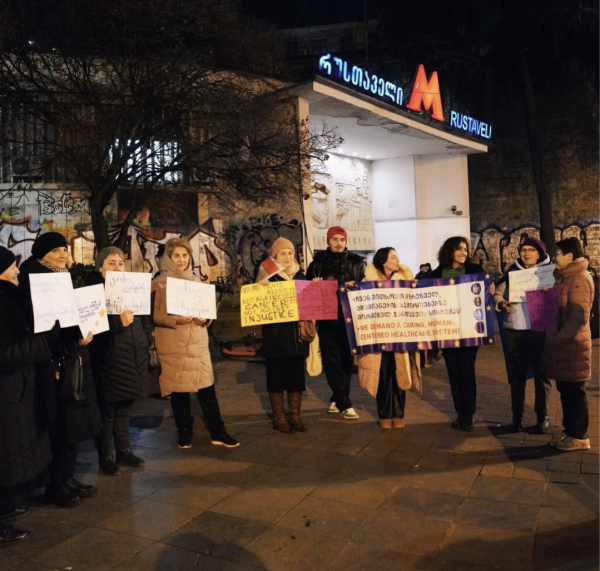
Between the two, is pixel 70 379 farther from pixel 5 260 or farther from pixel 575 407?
pixel 575 407

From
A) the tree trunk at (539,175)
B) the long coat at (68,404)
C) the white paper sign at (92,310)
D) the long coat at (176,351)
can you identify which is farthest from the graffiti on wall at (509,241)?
the long coat at (68,404)

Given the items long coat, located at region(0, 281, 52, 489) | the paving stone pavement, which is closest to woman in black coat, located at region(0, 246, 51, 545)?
long coat, located at region(0, 281, 52, 489)

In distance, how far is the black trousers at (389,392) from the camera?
232 inches

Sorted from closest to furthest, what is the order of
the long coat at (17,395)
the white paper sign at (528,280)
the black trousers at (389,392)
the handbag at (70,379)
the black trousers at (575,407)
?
the long coat at (17,395) → the handbag at (70,379) → the black trousers at (575,407) → the white paper sign at (528,280) → the black trousers at (389,392)

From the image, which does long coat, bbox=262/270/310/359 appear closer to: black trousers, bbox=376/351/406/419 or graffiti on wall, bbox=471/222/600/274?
black trousers, bbox=376/351/406/419

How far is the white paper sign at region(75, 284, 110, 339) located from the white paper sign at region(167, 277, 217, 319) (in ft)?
2.36

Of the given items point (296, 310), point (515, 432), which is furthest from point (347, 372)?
point (515, 432)

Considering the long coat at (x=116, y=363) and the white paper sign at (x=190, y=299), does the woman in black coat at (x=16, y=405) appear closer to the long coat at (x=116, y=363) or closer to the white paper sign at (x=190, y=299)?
the long coat at (x=116, y=363)

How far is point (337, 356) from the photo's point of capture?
21.0ft

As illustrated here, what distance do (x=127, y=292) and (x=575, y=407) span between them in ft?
13.2

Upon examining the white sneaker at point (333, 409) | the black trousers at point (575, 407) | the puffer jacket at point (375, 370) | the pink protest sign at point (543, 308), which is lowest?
the white sneaker at point (333, 409)

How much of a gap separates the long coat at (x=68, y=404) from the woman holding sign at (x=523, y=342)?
3.91 metres

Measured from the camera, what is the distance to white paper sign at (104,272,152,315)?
470cm

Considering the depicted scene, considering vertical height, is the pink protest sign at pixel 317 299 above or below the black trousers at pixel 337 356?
above
